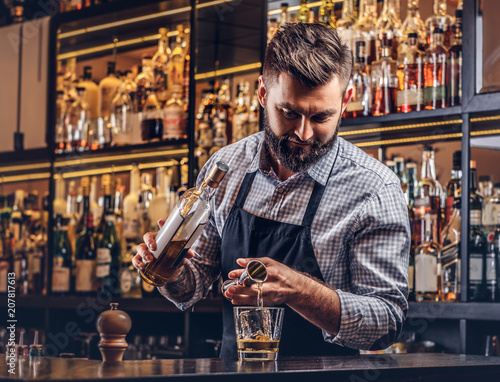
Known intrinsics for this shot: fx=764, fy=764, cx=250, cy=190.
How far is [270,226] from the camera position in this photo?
74.3 inches

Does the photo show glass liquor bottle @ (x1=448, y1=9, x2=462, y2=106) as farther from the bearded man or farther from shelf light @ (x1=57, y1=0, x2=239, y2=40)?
shelf light @ (x1=57, y1=0, x2=239, y2=40)

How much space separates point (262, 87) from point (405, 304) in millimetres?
664

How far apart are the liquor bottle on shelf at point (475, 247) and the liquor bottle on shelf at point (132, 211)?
146 cm

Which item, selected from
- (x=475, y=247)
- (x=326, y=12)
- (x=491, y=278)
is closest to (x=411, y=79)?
(x=326, y=12)

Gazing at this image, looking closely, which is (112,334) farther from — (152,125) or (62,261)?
(62,261)

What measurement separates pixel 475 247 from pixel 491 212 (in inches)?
4.9

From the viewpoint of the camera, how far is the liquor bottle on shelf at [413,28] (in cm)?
259

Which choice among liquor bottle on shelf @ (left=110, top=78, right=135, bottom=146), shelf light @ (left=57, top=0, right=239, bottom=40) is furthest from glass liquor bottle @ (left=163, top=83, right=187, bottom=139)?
shelf light @ (left=57, top=0, right=239, bottom=40)

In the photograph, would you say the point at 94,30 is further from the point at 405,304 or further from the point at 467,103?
the point at 405,304

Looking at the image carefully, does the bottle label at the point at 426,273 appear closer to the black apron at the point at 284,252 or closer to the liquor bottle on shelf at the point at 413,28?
the black apron at the point at 284,252

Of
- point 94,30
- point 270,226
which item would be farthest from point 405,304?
point 94,30

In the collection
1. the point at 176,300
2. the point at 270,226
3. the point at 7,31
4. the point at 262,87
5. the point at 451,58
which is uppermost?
the point at 7,31

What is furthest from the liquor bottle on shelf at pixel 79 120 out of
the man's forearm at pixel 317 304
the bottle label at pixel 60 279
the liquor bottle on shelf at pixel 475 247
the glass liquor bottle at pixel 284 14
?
the man's forearm at pixel 317 304

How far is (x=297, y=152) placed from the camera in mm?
1813
